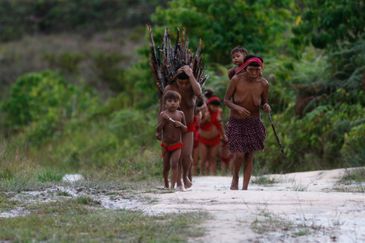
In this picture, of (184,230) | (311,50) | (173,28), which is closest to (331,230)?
(184,230)

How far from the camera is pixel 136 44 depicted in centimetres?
5022

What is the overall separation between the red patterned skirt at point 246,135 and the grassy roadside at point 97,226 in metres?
2.80

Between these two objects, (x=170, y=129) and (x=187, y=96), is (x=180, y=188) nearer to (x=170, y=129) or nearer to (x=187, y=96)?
(x=170, y=129)

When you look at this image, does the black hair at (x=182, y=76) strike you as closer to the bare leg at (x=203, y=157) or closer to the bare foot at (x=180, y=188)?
the bare foot at (x=180, y=188)

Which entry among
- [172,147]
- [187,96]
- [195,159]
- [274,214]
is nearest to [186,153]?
[172,147]

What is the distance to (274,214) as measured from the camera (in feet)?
26.4

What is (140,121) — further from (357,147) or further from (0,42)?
(0,42)

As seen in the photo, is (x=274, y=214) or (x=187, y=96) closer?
(x=274, y=214)

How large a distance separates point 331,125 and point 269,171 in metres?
1.47

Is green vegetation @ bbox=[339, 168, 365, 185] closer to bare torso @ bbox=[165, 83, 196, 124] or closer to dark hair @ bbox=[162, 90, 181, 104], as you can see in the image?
bare torso @ bbox=[165, 83, 196, 124]

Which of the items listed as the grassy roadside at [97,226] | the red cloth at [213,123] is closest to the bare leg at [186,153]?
the grassy roadside at [97,226]

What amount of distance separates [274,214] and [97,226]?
1599 millimetres

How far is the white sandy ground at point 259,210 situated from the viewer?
7340mm

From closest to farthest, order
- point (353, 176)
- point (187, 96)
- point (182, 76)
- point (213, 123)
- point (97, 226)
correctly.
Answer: point (97, 226) → point (182, 76) → point (187, 96) → point (353, 176) → point (213, 123)
